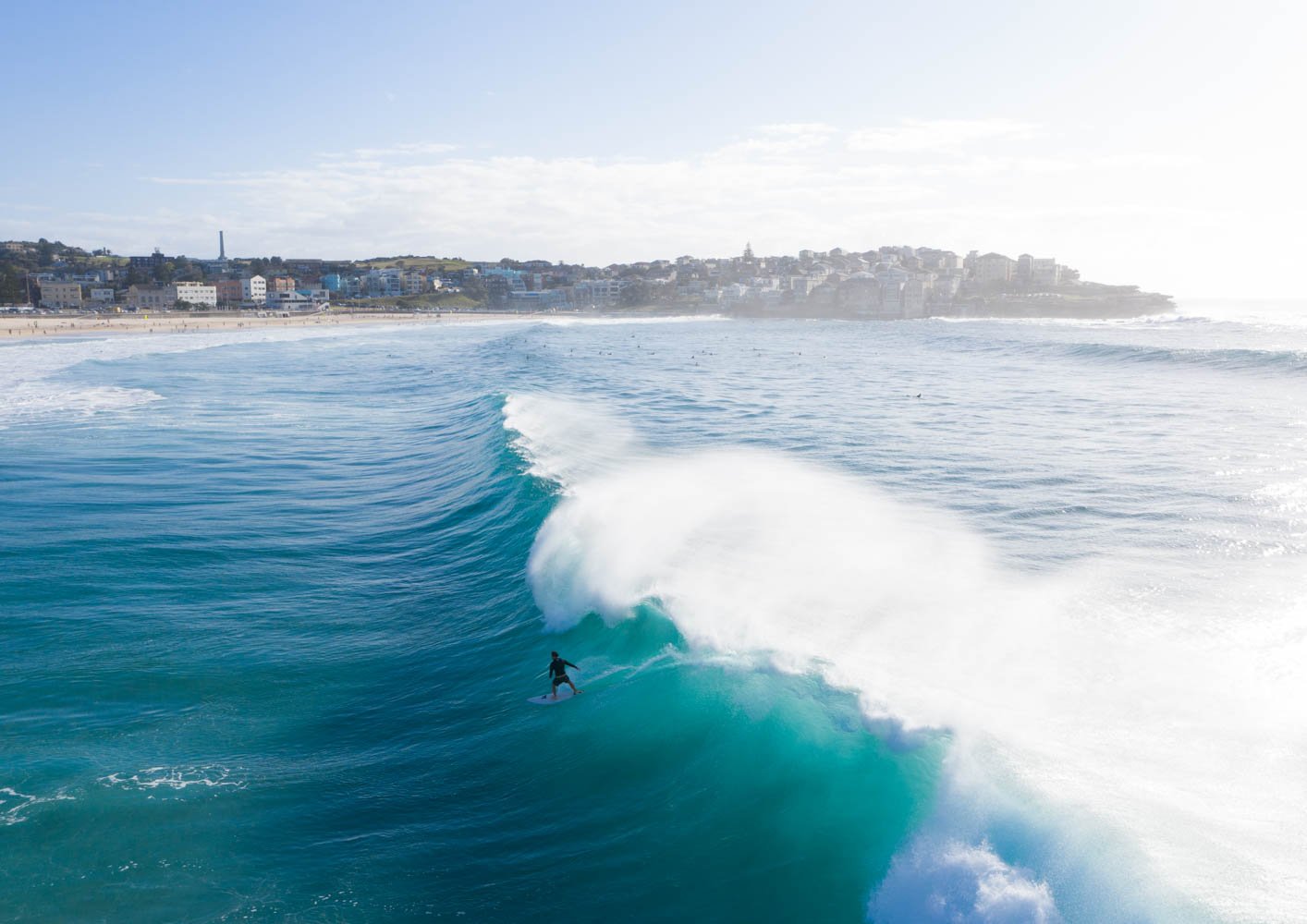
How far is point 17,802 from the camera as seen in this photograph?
9.66 metres

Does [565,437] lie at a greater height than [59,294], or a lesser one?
lesser

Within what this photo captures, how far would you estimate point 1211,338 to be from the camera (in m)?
77.4

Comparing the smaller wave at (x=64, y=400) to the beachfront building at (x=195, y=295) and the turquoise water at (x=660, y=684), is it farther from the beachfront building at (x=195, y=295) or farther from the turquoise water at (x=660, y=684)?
the beachfront building at (x=195, y=295)

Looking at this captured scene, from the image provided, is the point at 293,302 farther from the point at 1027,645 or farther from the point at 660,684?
the point at 1027,645

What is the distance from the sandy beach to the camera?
100 m

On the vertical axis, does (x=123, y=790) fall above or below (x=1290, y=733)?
below

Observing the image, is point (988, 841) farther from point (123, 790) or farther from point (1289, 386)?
point (1289, 386)

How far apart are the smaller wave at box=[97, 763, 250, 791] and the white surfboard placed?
3.83 meters

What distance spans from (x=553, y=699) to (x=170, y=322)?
5238 inches

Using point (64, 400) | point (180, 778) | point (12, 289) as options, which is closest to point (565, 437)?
point (180, 778)

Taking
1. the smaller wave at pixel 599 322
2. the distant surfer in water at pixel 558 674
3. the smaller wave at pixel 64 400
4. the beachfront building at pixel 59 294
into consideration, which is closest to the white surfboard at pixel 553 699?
the distant surfer in water at pixel 558 674

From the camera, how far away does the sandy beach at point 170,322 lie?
100 m

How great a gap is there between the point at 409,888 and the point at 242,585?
32.5 ft

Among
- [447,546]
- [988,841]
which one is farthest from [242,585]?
[988,841]
